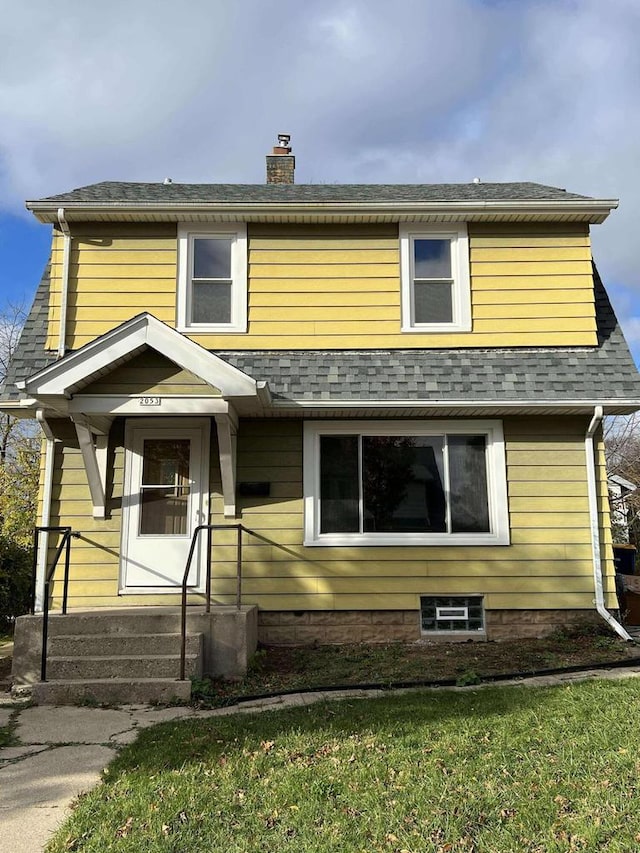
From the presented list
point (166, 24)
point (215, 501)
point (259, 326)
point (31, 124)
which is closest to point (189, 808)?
point (215, 501)

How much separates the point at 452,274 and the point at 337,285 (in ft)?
5.05

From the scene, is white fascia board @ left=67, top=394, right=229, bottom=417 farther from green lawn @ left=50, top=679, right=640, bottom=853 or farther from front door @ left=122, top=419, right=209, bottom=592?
green lawn @ left=50, top=679, right=640, bottom=853

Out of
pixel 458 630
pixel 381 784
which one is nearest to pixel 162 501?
pixel 458 630

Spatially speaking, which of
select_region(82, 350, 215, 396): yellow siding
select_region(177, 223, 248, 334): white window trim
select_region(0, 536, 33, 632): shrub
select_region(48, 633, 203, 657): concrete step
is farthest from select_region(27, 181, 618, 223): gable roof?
select_region(0, 536, 33, 632): shrub

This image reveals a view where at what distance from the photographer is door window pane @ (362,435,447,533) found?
7.86m

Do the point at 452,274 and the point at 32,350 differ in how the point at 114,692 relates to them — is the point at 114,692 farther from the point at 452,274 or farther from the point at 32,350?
the point at 452,274

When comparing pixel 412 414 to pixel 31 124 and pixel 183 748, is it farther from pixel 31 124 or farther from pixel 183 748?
pixel 31 124

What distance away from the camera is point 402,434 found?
26.3 feet

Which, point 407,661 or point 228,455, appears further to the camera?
point 228,455

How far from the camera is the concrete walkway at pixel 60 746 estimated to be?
340cm

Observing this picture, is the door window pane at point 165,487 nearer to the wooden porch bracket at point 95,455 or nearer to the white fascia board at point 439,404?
the wooden porch bracket at point 95,455

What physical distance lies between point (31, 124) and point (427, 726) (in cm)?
1217

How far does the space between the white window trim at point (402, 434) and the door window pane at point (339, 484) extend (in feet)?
0.28

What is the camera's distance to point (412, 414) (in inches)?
309
